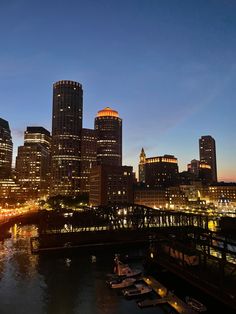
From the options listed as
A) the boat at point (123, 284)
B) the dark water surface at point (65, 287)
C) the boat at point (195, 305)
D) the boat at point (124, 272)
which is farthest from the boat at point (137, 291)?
the boat at point (195, 305)

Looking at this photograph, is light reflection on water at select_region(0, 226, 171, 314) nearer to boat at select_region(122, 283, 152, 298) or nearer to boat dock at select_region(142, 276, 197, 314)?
boat at select_region(122, 283, 152, 298)

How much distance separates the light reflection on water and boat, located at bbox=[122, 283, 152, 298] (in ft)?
3.86

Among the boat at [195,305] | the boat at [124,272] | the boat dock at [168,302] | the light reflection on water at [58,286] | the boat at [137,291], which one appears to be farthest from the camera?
the boat at [124,272]

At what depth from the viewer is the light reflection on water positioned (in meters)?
52.5

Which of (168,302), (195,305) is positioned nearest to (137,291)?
(168,302)

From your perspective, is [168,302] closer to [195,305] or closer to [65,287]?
[195,305]

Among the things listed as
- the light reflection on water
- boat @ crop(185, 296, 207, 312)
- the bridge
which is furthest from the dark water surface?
the bridge

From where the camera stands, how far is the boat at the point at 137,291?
5576cm

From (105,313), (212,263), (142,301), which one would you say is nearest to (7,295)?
(105,313)

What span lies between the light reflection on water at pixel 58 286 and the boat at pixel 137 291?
46.3 inches

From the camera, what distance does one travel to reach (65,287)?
62.6m

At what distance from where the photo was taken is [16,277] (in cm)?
6881

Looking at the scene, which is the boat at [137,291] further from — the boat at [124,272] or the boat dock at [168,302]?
the boat at [124,272]

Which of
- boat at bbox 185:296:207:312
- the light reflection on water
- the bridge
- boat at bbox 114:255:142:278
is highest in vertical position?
the bridge
